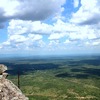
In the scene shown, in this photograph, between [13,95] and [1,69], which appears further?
[1,69]

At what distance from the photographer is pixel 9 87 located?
45938 millimetres

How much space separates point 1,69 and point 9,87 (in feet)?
22.4

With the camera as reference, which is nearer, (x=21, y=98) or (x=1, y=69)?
(x=21, y=98)

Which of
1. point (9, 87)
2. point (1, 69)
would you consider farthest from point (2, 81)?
point (1, 69)

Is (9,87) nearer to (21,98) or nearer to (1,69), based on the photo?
(21,98)

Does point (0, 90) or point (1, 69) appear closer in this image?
point (0, 90)

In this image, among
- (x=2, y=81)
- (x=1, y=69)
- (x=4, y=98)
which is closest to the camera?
(x=4, y=98)

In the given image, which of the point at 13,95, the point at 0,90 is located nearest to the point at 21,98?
the point at 13,95

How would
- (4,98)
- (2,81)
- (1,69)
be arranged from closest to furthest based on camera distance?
1. (4,98)
2. (2,81)
3. (1,69)

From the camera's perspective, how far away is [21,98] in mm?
→ 45375

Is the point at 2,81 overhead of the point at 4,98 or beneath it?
overhead

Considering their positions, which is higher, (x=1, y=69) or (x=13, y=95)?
(x=1, y=69)

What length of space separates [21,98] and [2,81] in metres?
5.49

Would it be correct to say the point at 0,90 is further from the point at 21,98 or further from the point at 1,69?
the point at 1,69
